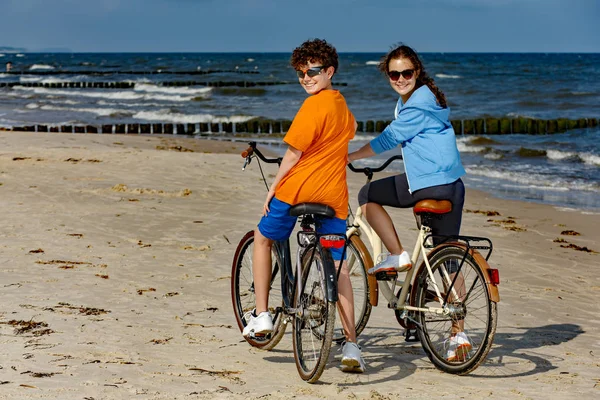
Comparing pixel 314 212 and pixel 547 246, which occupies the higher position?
pixel 314 212

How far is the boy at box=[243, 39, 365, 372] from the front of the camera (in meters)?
4.49

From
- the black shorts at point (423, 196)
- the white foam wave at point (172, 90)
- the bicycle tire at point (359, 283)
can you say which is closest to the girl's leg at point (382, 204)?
the black shorts at point (423, 196)

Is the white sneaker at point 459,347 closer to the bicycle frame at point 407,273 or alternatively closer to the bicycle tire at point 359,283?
the bicycle frame at point 407,273

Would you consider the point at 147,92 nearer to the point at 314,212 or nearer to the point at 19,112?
the point at 19,112

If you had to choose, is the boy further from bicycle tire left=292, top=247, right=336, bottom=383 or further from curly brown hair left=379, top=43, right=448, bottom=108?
curly brown hair left=379, top=43, right=448, bottom=108

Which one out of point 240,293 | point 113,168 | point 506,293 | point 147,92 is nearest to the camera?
point 240,293

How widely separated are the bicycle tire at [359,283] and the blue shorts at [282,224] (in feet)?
1.85

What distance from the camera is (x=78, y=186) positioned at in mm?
11297

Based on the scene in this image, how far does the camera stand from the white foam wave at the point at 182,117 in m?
31.4

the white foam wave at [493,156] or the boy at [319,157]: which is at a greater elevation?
the boy at [319,157]

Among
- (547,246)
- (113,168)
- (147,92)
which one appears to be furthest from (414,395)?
(147,92)

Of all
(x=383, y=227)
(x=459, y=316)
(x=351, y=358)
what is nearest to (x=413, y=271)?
(x=383, y=227)

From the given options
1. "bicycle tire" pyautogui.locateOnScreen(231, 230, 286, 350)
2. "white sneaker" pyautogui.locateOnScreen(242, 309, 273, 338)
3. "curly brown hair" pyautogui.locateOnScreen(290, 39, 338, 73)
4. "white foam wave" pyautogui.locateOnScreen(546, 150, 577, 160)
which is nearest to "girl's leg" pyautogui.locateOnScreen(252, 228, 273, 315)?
"white sneaker" pyautogui.locateOnScreen(242, 309, 273, 338)

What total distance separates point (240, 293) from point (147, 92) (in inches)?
1901
